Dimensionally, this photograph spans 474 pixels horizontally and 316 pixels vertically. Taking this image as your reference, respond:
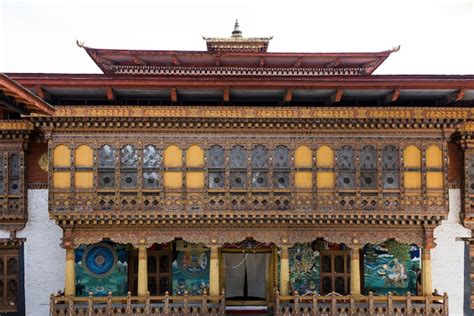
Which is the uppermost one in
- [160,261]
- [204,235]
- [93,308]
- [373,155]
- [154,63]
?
[154,63]

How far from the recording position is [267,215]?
14.5 metres

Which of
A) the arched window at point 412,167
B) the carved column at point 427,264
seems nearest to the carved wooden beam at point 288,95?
the arched window at point 412,167

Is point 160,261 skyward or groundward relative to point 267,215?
groundward

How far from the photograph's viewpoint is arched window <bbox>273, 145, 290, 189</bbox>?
14.8 m

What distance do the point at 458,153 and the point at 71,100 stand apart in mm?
13120

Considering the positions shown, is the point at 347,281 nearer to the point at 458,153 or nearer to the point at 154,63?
the point at 458,153

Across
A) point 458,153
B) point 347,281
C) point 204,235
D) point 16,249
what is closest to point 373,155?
point 458,153

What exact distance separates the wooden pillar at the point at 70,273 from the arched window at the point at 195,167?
13.8 feet

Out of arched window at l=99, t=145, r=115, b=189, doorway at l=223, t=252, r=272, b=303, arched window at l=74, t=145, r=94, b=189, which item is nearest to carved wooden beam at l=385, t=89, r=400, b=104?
doorway at l=223, t=252, r=272, b=303

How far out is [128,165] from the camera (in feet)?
48.1

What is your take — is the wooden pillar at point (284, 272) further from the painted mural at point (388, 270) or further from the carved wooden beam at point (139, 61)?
the carved wooden beam at point (139, 61)

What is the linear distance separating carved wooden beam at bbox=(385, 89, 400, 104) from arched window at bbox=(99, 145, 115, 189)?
28.7 feet

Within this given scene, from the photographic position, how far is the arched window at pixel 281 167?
1482 cm

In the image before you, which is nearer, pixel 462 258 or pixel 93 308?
pixel 93 308
